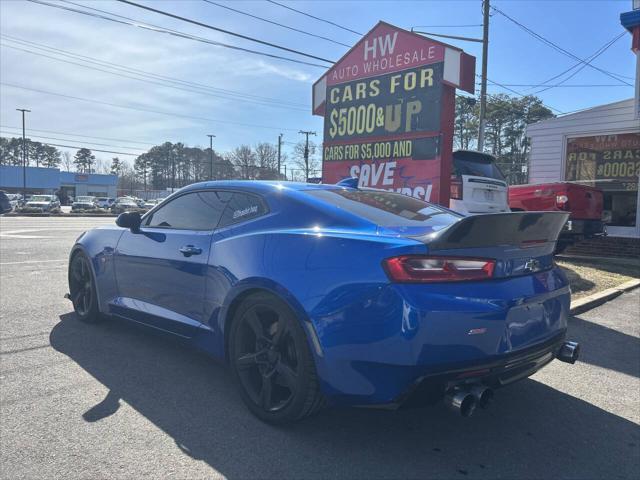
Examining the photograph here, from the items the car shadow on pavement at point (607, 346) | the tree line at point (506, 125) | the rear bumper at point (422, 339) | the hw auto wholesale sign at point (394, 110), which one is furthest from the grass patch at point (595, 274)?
the tree line at point (506, 125)

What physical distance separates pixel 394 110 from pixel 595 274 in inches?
181

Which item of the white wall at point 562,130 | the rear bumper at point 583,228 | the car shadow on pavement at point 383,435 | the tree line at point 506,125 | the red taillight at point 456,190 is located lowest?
the car shadow on pavement at point 383,435

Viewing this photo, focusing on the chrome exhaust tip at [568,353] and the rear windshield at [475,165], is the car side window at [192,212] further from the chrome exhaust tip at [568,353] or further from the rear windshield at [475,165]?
the rear windshield at [475,165]

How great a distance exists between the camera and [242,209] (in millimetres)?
3512

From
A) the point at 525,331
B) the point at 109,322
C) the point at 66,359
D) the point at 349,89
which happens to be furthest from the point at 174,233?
the point at 349,89

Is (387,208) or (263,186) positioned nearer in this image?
(387,208)

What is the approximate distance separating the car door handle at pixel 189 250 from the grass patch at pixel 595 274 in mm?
5466

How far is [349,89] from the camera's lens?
8.90 meters

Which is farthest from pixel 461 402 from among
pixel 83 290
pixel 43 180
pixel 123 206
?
pixel 43 180

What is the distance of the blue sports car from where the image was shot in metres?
2.42

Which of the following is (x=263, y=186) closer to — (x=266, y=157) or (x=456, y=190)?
(x=456, y=190)

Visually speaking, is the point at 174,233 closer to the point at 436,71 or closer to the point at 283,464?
the point at 283,464

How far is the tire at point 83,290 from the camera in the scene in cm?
490

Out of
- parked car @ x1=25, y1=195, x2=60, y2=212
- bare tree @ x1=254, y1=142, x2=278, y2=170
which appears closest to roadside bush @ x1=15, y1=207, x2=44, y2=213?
parked car @ x1=25, y1=195, x2=60, y2=212
